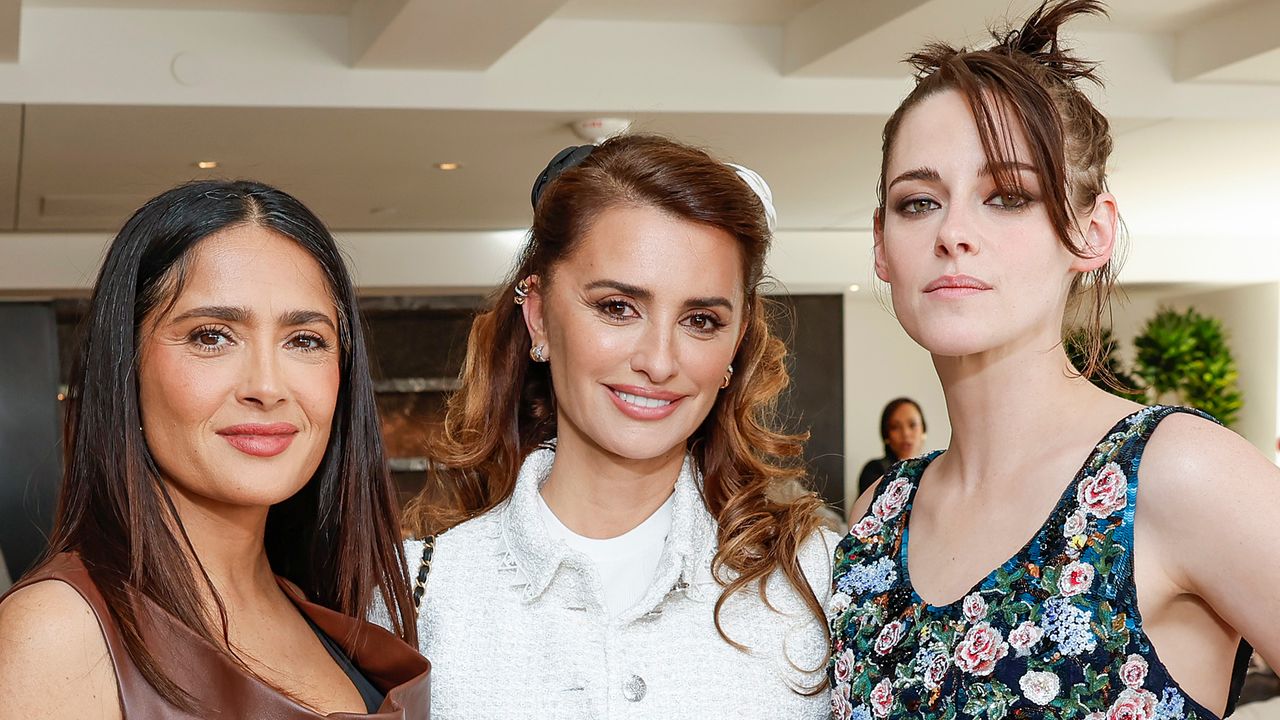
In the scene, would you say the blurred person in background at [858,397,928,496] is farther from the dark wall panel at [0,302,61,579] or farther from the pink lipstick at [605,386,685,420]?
the pink lipstick at [605,386,685,420]

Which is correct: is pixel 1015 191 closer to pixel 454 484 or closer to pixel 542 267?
pixel 542 267

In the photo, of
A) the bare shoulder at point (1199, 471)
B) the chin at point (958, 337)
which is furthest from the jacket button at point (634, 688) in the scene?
the bare shoulder at point (1199, 471)

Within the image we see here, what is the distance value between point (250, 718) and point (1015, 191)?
105cm

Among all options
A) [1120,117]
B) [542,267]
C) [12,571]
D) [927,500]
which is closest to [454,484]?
[542,267]

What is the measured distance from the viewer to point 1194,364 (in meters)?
10.0

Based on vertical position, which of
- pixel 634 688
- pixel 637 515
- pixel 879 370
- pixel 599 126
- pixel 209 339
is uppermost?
pixel 599 126

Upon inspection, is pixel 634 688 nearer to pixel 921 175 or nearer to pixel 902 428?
pixel 921 175

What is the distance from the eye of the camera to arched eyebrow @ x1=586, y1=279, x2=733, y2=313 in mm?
1854

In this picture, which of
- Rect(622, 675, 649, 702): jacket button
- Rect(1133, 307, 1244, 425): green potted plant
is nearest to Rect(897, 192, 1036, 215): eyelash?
Rect(622, 675, 649, 702): jacket button

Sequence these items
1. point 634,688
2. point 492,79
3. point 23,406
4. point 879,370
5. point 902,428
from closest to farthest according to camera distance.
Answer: point 634,688
point 23,406
point 492,79
point 902,428
point 879,370

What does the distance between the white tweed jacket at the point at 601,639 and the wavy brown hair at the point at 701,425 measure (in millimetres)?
36

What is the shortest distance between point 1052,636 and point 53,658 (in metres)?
1.06

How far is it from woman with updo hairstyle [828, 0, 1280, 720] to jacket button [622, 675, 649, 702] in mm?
259

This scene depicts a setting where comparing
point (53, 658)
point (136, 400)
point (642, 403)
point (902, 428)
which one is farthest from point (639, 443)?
point (902, 428)
